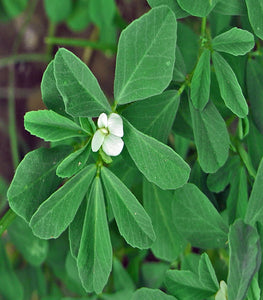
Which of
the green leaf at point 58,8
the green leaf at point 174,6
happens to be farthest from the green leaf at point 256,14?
the green leaf at point 58,8

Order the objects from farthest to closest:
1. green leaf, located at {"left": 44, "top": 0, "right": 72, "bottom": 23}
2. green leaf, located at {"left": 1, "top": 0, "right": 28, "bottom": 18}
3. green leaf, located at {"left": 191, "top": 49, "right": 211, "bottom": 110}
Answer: green leaf, located at {"left": 1, "top": 0, "right": 28, "bottom": 18} < green leaf, located at {"left": 44, "top": 0, "right": 72, "bottom": 23} < green leaf, located at {"left": 191, "top": 49, "right": 211, "bottom": 110}

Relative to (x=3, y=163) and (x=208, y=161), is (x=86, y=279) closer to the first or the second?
(x=208, y=161)

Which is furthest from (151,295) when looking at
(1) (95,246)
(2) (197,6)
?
(2) (197,6)

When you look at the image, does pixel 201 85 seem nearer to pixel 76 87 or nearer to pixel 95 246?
pixel 76 87

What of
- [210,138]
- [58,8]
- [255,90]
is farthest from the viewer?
[58,8]

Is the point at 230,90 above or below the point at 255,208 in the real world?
above

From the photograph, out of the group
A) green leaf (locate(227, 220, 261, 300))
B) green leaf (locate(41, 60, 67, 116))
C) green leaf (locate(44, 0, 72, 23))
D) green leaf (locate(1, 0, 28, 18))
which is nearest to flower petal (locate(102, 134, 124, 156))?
green leaf (locate(41, 60, 67, 116))

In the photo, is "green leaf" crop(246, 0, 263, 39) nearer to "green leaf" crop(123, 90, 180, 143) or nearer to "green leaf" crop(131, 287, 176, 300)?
"green leaf" crop(123, 90, 180, 143)
